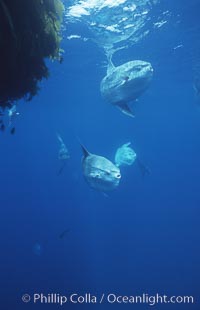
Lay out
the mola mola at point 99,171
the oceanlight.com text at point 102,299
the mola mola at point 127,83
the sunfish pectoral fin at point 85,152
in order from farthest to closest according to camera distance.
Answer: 1. the oceanlight.com text at point 102,299
2. the mola mola at point 99,171
3. the sunfish pectoral fin at point 85,152
4. the mola mola at point 127,83

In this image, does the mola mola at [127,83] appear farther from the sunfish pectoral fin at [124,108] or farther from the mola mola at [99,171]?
the mola mola at [99,171]

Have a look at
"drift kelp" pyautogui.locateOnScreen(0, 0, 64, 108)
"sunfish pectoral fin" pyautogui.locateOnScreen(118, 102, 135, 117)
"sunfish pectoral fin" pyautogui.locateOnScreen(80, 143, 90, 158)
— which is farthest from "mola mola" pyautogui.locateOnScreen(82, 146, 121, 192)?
"drift kelp" pyautogui.locateOnScreen(0, 0, 64, 108)

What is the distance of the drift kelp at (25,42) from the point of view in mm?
3943

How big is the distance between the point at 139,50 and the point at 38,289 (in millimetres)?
19810

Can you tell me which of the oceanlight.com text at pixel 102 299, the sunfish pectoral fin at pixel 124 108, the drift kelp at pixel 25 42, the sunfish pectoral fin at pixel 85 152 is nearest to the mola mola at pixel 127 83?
the sunfish pectoral fin at pixel 124 108

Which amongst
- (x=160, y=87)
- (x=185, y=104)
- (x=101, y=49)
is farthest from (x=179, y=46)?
(x=185, y=104)

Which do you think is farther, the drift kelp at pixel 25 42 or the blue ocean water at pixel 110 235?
the blue ocean water at pixel 110 235

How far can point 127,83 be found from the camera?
834cm

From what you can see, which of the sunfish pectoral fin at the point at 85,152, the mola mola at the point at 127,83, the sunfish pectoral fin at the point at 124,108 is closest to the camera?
the mola mola at the point at 127,83

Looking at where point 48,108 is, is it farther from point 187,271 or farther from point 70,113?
point 187,271

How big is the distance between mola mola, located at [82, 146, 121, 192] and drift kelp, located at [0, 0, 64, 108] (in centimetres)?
441

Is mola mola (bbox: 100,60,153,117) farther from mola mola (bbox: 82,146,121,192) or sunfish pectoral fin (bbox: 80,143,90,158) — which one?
mola mola (bbox: 82,146,121,192)

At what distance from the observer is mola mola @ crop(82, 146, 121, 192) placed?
9352 millimetres

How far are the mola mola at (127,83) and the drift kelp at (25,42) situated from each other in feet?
11.7
